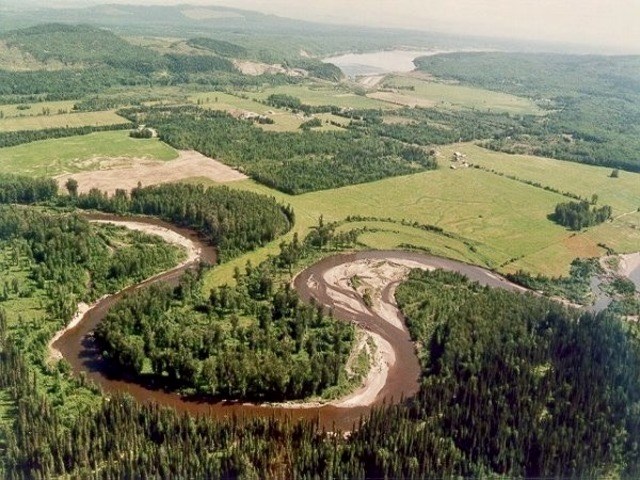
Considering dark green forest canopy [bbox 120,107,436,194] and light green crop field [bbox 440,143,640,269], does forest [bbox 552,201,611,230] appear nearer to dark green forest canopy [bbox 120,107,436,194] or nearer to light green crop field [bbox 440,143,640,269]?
light green crop field [bbox 440,143,640,269]

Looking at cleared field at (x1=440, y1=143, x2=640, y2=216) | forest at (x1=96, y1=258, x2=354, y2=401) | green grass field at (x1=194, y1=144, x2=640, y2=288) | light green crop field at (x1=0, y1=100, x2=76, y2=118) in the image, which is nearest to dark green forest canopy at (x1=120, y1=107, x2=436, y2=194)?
green grass field at (x1=194, y1=144, x2=640, y2=288)

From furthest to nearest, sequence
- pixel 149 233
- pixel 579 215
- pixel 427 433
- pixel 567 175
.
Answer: pixel 567 175
pixel 579 215
pixel 149 233
pixel 427 433

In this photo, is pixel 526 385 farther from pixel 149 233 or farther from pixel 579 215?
pixel 149 233

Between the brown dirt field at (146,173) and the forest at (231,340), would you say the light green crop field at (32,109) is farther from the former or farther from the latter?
the forest at (231,340)

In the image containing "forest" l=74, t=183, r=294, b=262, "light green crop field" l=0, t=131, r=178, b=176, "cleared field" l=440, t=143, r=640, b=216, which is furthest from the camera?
"cleared field" l=440, t=143, r=640, b=216

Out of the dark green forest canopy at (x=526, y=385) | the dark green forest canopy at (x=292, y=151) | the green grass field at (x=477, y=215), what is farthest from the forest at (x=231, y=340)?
the dark green forest canopy at (x=292, y=151)

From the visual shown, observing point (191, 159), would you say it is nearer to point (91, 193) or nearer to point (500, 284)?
point (91, 193)

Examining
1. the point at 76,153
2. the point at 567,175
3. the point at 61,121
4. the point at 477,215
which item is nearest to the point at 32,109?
the point at 61,121

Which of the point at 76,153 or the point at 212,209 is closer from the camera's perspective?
the point at 212,209

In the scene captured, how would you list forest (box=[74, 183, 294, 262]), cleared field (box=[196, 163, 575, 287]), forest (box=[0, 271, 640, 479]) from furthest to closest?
cleared field (box=[196, 163, 575, 287]), forest (box=[74, 183, 294, 262]), forest (box=[0, 271, 640, 479])
